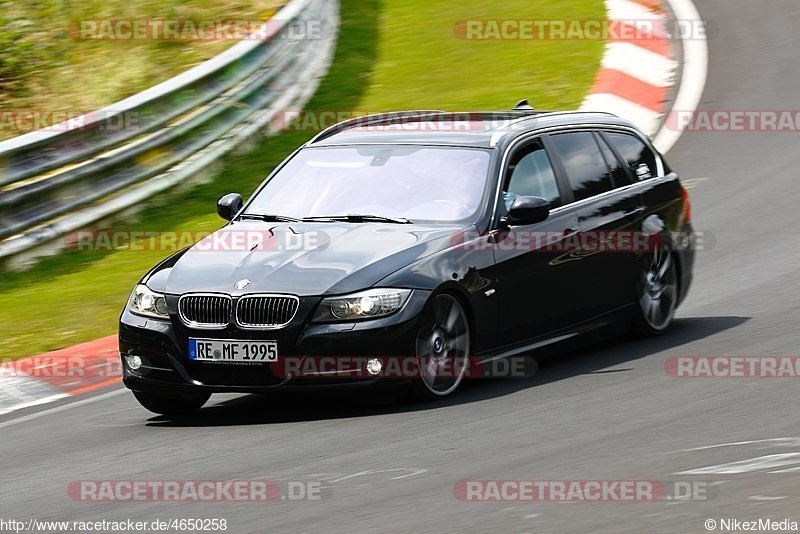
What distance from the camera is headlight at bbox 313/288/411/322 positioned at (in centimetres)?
765

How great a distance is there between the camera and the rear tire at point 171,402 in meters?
8.32

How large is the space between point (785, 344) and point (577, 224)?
4.87 feet

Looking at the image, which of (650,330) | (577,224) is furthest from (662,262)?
(577,224)

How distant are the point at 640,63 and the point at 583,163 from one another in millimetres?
8045

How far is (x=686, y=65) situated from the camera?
1727cm

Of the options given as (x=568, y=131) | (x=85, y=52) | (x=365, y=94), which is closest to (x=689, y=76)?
(x=365, y=94)

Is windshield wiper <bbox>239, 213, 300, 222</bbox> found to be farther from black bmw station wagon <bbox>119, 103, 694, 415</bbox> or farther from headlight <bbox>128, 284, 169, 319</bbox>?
headlight <bbox>128, 284, 169, 319</bbox>

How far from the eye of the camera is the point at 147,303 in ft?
26.6

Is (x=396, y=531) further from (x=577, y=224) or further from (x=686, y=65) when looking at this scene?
(x=686, y=65)

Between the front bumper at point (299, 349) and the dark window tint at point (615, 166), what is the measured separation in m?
2.41

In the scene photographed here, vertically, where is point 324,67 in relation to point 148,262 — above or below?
above

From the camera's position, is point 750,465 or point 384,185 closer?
point 750,465

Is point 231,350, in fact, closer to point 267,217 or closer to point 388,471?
point 267,217

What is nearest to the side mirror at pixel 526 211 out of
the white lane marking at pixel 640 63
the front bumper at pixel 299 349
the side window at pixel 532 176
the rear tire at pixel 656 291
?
the side window at pixel 532 176
